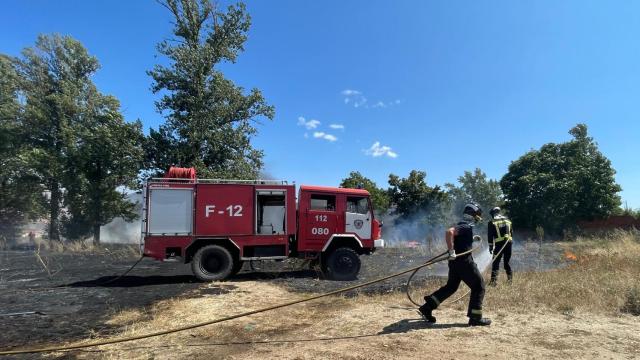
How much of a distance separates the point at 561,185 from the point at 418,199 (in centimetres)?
998

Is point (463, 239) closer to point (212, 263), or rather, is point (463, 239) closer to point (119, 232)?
point (212, 263)

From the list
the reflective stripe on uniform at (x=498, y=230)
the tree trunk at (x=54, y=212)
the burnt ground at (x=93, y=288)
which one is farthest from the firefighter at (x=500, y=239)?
the tree trunk at (x=54, y=212)

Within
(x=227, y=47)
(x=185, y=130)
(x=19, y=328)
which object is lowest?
(x=19, y=328)

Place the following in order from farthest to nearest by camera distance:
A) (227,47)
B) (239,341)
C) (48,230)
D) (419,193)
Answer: (419,193) → (48,230) → (227,47) → (239,341)

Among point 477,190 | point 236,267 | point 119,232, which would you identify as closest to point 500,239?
point 236,267

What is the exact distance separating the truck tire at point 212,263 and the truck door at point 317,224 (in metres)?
2.14

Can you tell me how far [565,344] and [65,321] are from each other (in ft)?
25.1

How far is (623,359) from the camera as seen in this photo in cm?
488

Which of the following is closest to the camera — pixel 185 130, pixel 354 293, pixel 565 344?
pixel 565 344

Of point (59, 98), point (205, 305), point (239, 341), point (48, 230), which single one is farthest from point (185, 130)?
point (239, 341)

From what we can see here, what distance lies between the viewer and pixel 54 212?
93.8 ft

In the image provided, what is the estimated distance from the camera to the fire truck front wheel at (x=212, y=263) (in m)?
11.4

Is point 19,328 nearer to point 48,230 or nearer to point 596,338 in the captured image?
point 596,338

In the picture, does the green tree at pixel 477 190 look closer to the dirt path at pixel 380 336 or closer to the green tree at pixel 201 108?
the green tree at pixel 201 108
